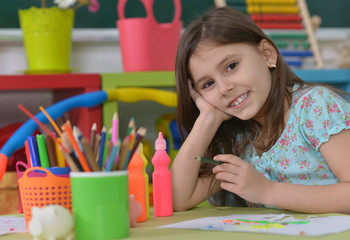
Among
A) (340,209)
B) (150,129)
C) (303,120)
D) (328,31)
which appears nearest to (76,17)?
(150,129)

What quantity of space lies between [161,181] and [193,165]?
248 millimetres

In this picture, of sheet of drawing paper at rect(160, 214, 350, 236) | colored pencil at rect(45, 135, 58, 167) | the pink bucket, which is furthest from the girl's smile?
the pink bucket

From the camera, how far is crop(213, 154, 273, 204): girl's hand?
106 centimetres

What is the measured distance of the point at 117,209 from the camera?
78 cm

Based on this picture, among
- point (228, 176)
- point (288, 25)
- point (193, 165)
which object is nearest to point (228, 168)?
point (228, 176)

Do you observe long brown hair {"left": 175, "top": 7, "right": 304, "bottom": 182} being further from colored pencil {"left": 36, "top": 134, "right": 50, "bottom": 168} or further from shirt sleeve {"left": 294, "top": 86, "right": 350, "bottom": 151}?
colored pencil {"left": 36, "top": 134, "right": 50, "bottom": 168}

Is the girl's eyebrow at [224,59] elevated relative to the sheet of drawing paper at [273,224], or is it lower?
elevated

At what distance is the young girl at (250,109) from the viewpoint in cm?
121

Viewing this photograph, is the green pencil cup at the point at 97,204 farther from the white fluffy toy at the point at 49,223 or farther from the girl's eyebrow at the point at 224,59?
the girl's eyebrow at the point at 224,59

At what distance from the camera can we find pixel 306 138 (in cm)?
125

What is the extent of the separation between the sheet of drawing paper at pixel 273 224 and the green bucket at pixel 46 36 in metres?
1.24

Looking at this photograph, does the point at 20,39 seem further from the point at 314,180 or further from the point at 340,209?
the point at 340,209

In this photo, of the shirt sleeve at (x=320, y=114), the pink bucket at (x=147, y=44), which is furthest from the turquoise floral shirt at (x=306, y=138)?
the pink bucket at (x=147, y=44)

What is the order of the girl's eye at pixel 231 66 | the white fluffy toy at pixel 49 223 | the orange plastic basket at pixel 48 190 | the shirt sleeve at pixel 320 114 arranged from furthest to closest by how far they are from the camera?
the girl's eye at pixel 231 66
the shirt sleeve at pixel 320 114
the orange plastic basket at pixel 48 190
the white fluffy toy at pixel 49 223
